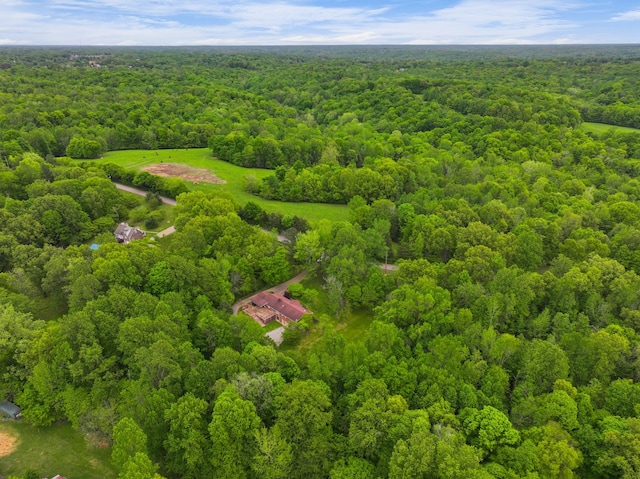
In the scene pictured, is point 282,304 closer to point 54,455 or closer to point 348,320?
point 348,320

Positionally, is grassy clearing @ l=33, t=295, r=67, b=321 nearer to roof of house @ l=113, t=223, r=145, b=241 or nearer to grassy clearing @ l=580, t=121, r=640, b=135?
roof of house @ l=113, t=223, r=145, b=241

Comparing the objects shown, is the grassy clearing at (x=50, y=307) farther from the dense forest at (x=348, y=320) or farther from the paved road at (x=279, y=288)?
A: the paved road at (x=279, y=288)

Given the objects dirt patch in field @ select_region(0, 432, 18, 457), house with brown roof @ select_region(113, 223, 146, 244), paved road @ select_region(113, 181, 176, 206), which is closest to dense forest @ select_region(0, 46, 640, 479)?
paved road @ select_region(113, 181, 176, 206)

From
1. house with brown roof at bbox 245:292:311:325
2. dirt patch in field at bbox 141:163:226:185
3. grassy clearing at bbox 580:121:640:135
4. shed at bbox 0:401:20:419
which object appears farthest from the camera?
grassy clearing at bbox 580:121:640:135

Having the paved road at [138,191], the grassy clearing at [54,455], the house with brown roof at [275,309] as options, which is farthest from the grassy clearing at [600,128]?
the grassy clearing at [54,455]

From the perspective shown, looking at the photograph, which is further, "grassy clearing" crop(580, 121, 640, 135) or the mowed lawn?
"grassy clearing" crop(580, 121, 640, 135)

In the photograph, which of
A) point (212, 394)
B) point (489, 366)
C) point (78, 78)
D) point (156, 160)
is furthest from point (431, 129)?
point (78, 78)

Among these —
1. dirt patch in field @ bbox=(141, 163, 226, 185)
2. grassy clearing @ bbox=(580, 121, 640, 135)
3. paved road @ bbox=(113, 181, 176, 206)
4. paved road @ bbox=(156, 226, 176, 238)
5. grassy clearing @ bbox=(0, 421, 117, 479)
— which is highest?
grassy clearing @ bbox=(580, 121, 640, 135)

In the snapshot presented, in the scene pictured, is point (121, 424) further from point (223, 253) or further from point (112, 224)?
point (112, 224)
